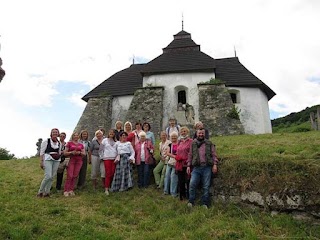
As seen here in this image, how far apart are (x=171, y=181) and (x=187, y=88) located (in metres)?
14.3

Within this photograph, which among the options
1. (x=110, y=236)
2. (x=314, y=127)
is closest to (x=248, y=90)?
(x=314, y=127)

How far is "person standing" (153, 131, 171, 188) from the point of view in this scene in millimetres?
8578

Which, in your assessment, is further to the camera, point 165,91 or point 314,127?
point 165,91

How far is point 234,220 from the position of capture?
6410 mm

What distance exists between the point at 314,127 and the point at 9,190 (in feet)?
51.9

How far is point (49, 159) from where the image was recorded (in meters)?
8.20

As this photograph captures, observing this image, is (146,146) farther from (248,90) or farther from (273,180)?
(248,90)

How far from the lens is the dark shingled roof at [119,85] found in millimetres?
24406

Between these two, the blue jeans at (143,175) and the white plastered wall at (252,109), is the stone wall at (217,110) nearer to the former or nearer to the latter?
the white plastered wall at (252,109)

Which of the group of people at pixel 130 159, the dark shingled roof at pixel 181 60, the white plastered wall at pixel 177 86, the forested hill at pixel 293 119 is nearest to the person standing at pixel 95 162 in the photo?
the group of people at pixel 130 159

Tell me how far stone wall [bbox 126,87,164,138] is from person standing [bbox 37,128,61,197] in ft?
38.0

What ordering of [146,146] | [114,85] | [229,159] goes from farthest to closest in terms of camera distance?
[114,85], [146,146], [229,159]

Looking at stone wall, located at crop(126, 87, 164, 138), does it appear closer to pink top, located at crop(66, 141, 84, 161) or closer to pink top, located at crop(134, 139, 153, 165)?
pink top, located at crop(134, 139, 153, 165)

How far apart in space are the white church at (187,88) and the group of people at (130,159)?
11137 millimetres
